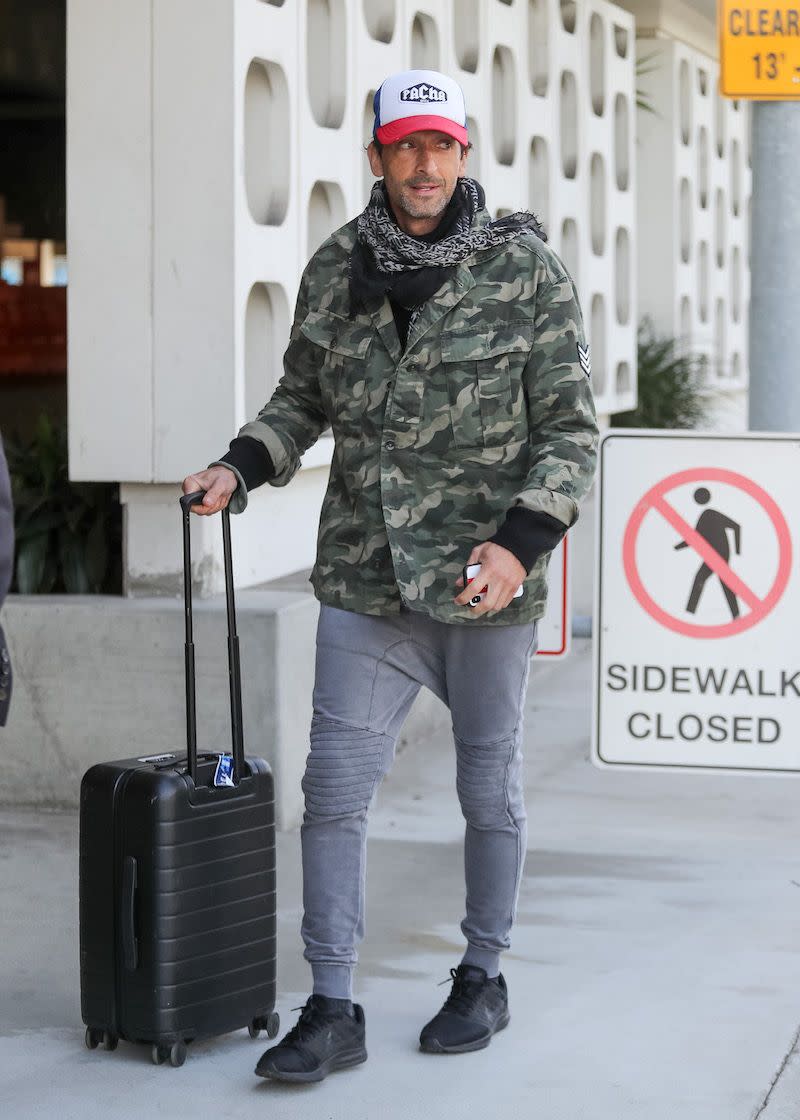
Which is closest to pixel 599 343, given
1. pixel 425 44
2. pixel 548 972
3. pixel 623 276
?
pixel 623 276

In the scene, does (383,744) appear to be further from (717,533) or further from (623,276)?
(623,276)

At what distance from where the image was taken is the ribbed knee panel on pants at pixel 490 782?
3.89m

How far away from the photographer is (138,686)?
5945 mm

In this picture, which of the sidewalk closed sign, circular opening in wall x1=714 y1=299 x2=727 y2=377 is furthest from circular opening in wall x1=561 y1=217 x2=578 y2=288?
the sidewalk closed sign

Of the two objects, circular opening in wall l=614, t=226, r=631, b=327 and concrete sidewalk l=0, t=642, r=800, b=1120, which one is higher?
circular opening in wall l=614, t=226, r=631, b=327

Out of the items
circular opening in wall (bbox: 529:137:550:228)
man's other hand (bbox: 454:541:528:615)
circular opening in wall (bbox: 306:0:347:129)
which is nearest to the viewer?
man's other hand (bbox: 454:541:528:615)

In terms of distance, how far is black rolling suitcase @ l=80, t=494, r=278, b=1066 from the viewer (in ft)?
12.3

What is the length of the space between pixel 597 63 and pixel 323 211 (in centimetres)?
407

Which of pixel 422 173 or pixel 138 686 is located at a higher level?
pixel 422 173

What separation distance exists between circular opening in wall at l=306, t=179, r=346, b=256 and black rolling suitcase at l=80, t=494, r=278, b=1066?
3292 millimetres

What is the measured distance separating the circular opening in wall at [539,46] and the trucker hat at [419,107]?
5.75 meters

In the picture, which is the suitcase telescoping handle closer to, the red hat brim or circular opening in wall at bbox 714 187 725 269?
the red hat brim

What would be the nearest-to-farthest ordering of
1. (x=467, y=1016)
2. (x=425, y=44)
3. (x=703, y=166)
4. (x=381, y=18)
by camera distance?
(x=467, y=1016) → (x=381, y=18) → (x=425, y=44) → (x=703, y=166)

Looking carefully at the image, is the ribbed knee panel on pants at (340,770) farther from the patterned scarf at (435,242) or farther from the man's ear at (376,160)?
the man's ear at (376,160)
